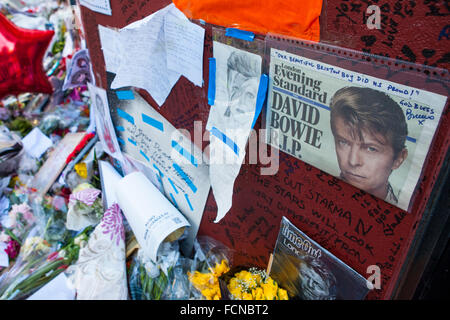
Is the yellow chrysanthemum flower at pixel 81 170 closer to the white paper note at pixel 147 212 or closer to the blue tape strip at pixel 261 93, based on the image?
the white paper note at pixel 147 212

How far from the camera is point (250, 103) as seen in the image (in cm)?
84

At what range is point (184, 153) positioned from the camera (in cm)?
125

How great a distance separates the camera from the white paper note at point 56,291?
4.38 feet

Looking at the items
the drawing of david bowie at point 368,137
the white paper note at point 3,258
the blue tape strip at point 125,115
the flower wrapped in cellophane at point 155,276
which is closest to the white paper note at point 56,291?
the flower wrapped in cellophane at point 155,276

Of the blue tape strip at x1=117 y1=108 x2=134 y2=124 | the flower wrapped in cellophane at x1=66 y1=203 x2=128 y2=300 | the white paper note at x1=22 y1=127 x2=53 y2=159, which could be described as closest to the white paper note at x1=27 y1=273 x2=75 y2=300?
the flower wrapped in cellophane at x1=66 y1=203 x2=128 y2=300

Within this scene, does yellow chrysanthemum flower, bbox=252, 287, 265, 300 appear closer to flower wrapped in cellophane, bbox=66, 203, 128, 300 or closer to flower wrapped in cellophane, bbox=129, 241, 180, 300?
flower wrapped in cellophane, bbox=129, 241, 180, 300

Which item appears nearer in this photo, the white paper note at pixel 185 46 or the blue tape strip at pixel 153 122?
the white paper note at pixel 185 46

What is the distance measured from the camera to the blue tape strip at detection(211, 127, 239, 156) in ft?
3.04

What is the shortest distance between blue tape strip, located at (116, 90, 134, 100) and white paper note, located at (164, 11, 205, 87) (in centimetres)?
41

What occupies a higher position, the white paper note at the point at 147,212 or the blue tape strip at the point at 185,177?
the blue tape strip at the point at 185,177

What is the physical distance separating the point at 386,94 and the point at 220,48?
48cm

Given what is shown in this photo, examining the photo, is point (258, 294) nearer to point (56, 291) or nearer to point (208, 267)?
point (208, 267)

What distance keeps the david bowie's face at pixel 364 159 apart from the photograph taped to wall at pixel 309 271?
0.27 metres

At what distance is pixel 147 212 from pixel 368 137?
1027 mm
